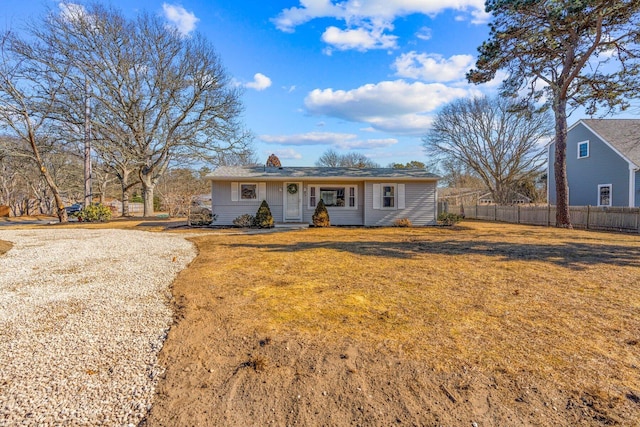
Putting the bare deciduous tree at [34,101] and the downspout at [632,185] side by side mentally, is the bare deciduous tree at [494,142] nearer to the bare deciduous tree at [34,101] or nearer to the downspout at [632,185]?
the downspout at [632,185]

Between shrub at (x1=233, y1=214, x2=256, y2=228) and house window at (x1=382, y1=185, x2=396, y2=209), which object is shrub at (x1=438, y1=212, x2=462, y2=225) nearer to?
house window at (x1=382, y1=185, x2=396, y2=209)

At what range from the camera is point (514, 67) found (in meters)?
13.4

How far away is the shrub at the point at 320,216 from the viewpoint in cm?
1379

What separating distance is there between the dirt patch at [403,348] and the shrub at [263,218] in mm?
7454

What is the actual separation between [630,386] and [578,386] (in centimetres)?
38

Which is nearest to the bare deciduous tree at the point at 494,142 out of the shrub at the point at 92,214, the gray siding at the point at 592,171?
the gray siding at the point at 592,171

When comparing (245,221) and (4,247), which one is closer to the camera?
(4,247)

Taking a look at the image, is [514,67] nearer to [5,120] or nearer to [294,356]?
[294,356]

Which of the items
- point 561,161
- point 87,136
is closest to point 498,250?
point 561,161

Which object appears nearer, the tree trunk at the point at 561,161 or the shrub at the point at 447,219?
the tree trunk at the point at 561,161

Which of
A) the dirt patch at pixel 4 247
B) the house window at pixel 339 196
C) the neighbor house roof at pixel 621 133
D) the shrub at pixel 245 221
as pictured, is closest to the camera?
the dirt patch at pixel 4 247

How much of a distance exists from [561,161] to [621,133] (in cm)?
774

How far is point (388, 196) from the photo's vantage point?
14.8 meters

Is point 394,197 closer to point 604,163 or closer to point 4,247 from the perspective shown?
point 604,163
